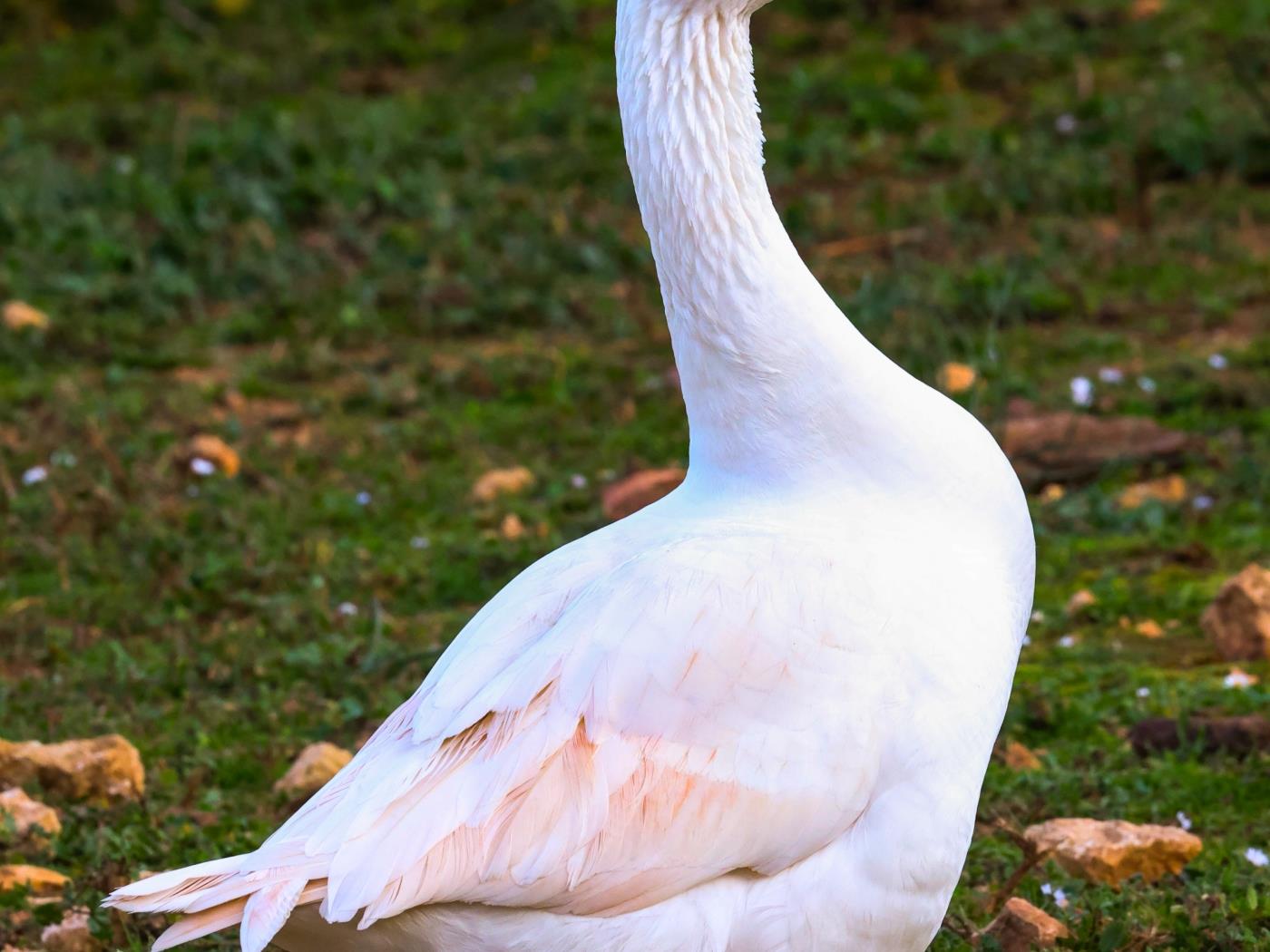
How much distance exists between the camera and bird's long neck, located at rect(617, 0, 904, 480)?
3.65 metres

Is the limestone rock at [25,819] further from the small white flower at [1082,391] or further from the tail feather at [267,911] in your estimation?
the small white flower at [1082,391]

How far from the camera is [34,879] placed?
4371mm

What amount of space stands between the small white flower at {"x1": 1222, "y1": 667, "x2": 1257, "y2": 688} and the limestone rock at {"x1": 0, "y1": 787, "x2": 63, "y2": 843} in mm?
2985

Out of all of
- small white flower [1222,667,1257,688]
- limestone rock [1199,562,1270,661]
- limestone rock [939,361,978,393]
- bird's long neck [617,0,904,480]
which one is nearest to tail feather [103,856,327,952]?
bird's long neck [617,0,904,480]

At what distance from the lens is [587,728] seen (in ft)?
10.7

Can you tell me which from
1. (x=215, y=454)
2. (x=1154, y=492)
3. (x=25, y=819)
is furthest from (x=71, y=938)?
(x=1154, y=492)

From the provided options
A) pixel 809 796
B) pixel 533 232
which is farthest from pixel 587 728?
pixel 533 232

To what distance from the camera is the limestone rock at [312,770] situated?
15.7 ft

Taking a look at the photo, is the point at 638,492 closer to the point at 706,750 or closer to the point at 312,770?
the point at 312,770

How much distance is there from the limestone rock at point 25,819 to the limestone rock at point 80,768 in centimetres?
11

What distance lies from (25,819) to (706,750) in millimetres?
2128

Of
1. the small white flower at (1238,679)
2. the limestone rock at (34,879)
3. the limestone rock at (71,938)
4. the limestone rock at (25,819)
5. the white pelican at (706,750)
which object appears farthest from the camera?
the small white flower at (1238,679)

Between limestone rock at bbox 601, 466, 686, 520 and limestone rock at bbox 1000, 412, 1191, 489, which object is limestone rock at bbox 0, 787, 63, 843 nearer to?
limestone rock at bbox 601, 466, 686, 520

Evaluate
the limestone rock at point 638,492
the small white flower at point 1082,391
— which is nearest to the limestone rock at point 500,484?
the limestone rock at point 638,492
